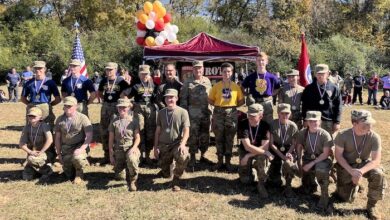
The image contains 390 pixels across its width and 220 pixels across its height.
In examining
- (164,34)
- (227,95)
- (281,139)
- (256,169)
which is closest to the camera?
(256,169)

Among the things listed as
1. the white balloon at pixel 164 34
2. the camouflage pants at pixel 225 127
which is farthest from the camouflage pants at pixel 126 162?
the white balloon at pixel 164 34

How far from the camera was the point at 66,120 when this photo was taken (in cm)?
670

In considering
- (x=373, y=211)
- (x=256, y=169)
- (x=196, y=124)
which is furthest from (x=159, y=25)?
(x=373, y=211)

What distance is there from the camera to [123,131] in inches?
257

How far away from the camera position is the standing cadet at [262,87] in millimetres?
7246

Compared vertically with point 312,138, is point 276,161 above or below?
below

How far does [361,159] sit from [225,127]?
8.19ft

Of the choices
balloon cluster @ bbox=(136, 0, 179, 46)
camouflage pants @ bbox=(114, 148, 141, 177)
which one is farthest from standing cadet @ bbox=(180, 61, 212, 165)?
balloon cluster @ bbox=(136, 0, 179, 46)

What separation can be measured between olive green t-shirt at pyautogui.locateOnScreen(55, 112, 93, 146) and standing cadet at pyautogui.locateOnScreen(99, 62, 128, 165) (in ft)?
2.81

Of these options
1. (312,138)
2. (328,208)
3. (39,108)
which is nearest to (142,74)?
(39,108)

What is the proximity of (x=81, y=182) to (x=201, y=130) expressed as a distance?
2.39 metres

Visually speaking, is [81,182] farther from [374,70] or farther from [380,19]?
[380,19]

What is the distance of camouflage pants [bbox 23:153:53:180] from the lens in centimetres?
668

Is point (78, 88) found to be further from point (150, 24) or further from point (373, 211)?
point (150, 24)
